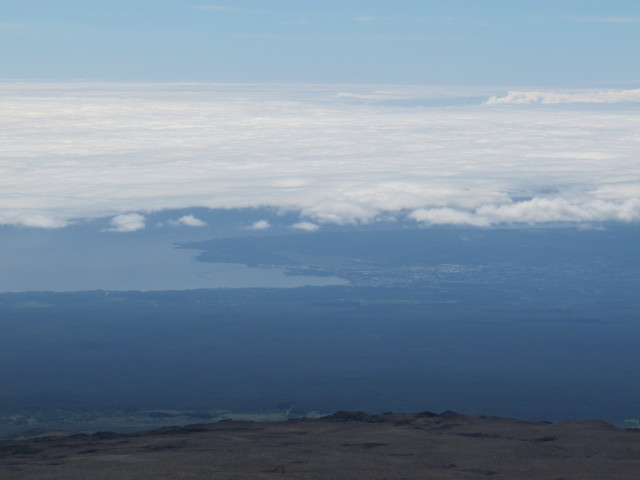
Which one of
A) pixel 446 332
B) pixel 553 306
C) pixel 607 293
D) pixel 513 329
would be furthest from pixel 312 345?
pixel 607 293

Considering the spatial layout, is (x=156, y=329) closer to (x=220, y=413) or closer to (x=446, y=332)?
(x=446, y=332)

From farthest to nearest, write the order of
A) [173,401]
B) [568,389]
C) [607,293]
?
[607,293], [568,389], [173,401]

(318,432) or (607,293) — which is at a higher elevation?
(607,293)

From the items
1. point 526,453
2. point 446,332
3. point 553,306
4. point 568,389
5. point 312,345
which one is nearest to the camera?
point 526,453

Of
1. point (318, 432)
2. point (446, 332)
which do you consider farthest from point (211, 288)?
point (318, 432)

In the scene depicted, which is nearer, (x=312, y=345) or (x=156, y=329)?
(x=312, y=345)

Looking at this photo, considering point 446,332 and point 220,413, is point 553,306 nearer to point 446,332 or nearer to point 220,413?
point 446,332
